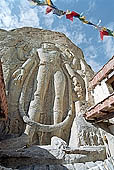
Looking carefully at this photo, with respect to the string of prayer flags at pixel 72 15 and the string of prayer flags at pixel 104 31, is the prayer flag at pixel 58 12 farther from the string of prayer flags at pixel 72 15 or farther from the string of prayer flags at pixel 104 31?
the string of prayer flags at pixel 104 31

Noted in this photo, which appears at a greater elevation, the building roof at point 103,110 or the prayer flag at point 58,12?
the prayer flag at point 58,12

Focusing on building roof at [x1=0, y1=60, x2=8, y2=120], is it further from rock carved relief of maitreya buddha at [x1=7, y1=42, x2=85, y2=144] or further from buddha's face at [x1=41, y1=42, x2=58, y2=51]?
buddha's face at [x1=41, y1=42, x2=58, y2=51]

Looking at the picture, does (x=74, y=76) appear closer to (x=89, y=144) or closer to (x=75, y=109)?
(x=75, y=109)

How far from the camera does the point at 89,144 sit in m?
5.81

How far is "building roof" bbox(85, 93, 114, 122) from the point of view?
15.4 feet

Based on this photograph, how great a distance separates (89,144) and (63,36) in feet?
28.0

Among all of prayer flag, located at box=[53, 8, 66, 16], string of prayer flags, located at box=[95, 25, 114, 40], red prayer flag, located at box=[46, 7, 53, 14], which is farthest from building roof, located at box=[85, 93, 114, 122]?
red prayer flag, located at box=[46, 7, 53, 14]

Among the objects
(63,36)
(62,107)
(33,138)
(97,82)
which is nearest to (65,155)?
(33,138)

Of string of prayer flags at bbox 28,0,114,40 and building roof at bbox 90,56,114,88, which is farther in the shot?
building roof at bbox 90,56,114,88

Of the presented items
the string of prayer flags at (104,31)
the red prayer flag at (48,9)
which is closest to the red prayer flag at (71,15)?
the red prayer flag at (48,9)

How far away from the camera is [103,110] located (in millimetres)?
5227

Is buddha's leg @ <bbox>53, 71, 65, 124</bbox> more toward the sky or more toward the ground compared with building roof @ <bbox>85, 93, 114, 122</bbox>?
more toward the sky

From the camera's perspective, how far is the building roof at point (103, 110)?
185 inches

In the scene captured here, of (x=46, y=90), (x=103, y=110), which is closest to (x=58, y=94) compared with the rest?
(x=46, y=90)
